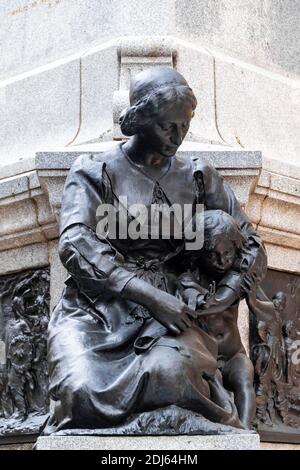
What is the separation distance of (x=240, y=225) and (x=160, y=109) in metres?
0.88

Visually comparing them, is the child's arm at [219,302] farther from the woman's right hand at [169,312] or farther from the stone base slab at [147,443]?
the stone base slab at [147,443]

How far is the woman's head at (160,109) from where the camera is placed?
28.8 ft

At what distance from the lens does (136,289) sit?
8492 millimetres

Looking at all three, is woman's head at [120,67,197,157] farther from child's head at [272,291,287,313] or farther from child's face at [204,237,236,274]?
child's head at [272,291,287,313]

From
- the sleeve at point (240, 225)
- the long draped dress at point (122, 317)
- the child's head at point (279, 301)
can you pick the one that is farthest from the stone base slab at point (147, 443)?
the child's head at point (279, 301)

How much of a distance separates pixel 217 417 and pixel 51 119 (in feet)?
10.5

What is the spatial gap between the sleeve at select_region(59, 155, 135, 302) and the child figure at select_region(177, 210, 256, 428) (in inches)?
17.0

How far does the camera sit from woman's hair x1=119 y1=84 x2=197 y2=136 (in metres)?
8.78

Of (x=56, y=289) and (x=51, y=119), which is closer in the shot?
(x=56, y=289)

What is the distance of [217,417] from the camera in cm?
838

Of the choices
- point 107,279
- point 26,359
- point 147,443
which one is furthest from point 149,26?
point 147,443

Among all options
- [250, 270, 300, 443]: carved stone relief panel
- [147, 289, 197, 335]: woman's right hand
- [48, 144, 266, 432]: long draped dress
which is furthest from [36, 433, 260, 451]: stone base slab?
[250, 270, 300, 443]: carved stone relief panel

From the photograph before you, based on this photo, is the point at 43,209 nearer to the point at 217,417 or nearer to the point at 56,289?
the point at 56,289
